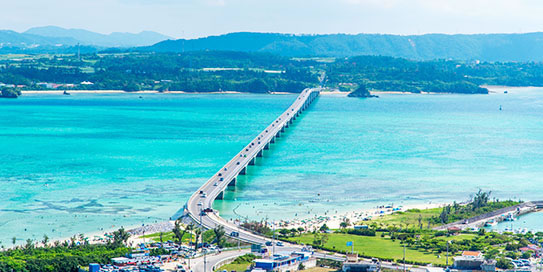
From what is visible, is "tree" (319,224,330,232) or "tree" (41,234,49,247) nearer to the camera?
"tree" (41,234,49,247)

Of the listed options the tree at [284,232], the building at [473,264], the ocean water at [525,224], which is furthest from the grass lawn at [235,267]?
the ocean water at [525,224]

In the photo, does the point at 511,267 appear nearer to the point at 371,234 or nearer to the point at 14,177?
the point at 371,234

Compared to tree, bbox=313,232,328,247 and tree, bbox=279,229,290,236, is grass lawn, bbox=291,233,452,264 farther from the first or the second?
tree, bbox=279,229,290,236

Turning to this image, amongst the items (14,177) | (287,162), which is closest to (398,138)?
(287,162)

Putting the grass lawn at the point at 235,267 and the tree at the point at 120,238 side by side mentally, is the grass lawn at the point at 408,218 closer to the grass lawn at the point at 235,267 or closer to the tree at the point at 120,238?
the grass lawn at the point at 235,267

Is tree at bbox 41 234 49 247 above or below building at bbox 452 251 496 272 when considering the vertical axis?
below

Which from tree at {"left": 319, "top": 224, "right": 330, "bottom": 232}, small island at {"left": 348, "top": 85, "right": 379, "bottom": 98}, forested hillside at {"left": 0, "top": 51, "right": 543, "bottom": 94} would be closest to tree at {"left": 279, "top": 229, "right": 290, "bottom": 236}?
tree at {"left": 319, "top": 224, "right": 330, "bottom": 232}
